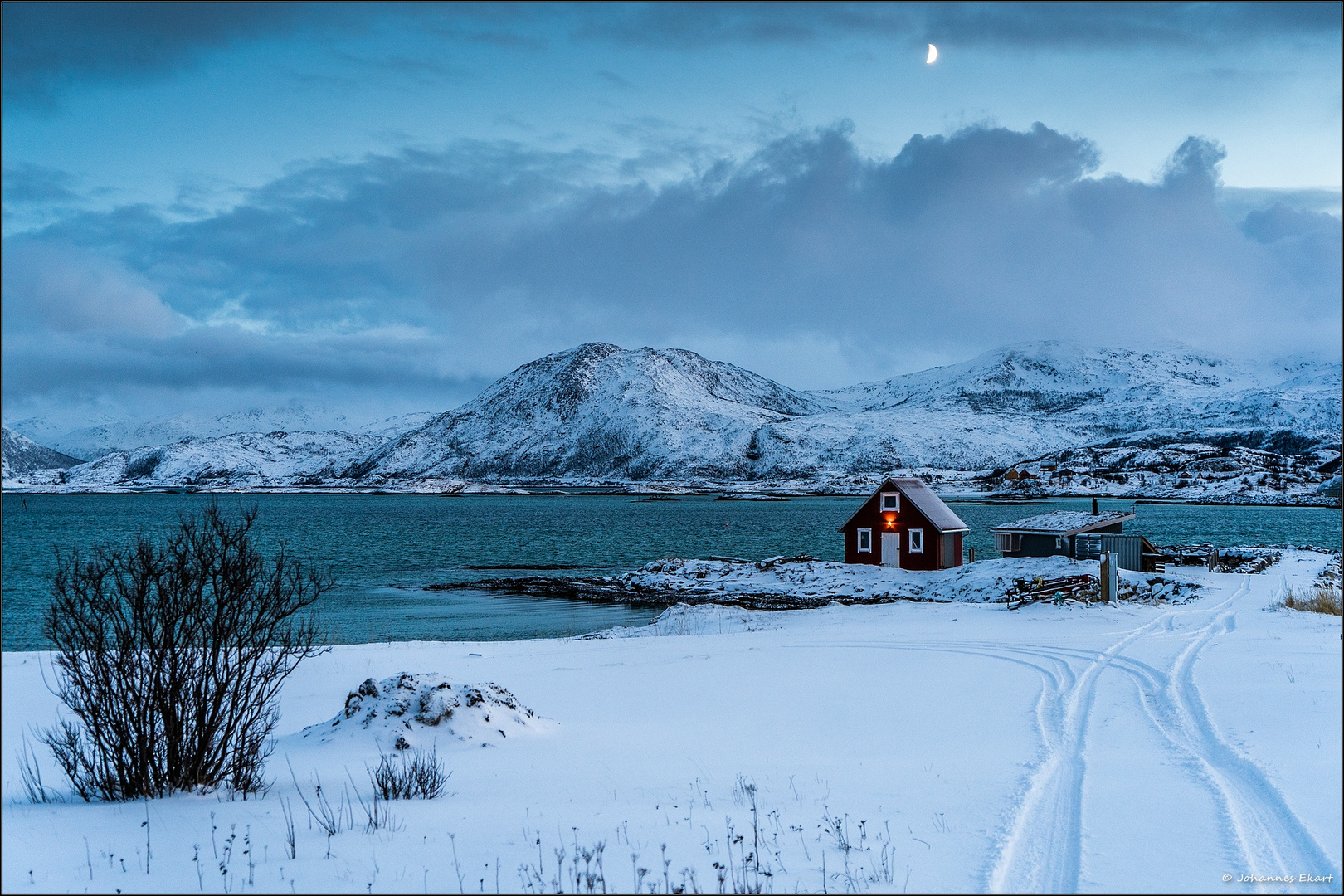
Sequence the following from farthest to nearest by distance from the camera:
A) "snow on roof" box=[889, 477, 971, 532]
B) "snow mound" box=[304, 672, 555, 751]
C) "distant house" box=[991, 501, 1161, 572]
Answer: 1. "snow on roof" box=[889, 477, 971, 532]
2. "distant house" box=[991, 501, 1161, 572]
3. "snow mound" box=[304, 672, 555, 751]

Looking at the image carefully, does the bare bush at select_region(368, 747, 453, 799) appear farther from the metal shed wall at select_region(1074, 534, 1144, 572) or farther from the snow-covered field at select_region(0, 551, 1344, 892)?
the metal shed wall at select_region(1074, 534, 1144, 572)

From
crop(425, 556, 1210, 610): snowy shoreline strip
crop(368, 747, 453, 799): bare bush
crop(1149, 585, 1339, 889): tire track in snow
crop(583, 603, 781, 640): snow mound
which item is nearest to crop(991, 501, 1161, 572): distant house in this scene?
crop(425, 556, 1210, 610): snowy shoreline strip

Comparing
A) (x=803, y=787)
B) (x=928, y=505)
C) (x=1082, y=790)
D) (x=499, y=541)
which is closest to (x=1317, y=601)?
(x=1082, y=790)

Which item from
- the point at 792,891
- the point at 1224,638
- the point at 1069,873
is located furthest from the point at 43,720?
the point at 1224,638

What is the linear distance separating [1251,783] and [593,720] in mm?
8828

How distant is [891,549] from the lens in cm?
4903

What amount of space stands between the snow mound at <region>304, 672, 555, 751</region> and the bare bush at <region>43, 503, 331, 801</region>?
1.76 metres

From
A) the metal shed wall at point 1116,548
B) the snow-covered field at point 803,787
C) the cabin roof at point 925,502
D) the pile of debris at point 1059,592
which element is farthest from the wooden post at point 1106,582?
the cabin roof at point 925,502

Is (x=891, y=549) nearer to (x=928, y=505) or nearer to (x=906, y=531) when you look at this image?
(x=906, y=531)

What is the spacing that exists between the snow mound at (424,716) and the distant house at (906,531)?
38.8 metres

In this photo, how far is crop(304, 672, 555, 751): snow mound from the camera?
11.5m

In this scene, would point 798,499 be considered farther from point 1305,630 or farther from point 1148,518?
point 1305,630

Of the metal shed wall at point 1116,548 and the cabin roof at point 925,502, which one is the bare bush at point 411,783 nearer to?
the cabin roof at point 925,502

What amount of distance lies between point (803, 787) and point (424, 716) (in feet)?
17.3
